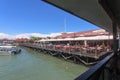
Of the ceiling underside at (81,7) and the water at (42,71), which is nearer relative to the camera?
the ceiling underside at (81,7)

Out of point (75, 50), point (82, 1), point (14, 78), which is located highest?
point (82, 1)

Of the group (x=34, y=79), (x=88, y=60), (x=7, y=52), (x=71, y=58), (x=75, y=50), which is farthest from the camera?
(x=7, y=52)

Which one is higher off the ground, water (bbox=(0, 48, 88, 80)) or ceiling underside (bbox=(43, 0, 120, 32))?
ceiling underside (bbox=(43, 0, 120, 32))

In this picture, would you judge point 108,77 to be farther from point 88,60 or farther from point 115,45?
point 88,60

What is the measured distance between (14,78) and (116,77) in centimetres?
1081

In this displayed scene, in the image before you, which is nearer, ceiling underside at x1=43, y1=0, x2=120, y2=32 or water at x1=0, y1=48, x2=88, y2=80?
ceiling underside at x1=43, y1=0, x2=120, y2=32

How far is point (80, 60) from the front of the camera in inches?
733

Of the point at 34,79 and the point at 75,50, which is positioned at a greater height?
the point at 75,50

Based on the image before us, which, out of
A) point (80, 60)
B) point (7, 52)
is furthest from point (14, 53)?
point (80, 60)

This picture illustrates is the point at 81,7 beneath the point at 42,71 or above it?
above

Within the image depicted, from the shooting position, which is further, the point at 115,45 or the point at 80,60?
the point at 80,60

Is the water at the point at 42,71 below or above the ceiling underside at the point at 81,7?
below

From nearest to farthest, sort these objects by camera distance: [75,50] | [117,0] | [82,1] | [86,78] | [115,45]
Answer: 1. [86,78]
2. [82,1]
3. [117,0]
4. [115,45]
5. [75,50]

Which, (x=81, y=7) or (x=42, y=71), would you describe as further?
(x=42, y=71)
